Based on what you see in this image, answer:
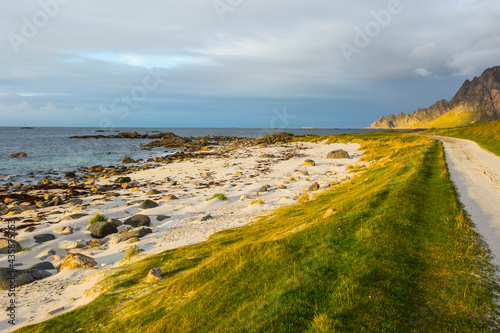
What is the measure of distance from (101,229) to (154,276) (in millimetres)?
8448

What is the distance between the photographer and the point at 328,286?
571cm

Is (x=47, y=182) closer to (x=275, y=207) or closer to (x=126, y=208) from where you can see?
(x=126, y=208)

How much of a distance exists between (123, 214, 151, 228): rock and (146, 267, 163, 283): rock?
26.0 ft

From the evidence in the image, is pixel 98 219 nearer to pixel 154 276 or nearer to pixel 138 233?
pixel 138 233

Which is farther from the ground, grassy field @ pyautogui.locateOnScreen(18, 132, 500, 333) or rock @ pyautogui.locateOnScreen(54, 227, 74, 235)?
grassy field @ pyautogui.locateOnScreen(18, 132, 500, 333)

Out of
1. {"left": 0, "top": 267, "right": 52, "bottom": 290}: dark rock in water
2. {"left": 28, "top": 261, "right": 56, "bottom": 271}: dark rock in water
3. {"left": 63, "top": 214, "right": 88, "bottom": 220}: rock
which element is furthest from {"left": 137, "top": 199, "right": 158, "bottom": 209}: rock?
{"left": 0, "top": 267, "right": 52, "bottom": 290}: dark rock in water

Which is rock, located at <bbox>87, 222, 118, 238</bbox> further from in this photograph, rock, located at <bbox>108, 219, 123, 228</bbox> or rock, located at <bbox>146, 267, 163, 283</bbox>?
rock, located at <bbox>146, 267, 163, 283</bbox>

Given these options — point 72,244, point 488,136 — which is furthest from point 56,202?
point 488,136

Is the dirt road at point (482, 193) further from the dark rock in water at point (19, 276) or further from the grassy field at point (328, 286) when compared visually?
the dark rock in water at point (19, 276)

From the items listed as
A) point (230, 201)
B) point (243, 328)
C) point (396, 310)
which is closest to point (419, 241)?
point (396, 310)

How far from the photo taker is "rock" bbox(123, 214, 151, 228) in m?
15.8

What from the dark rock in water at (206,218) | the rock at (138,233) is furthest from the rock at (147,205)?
the dark rock in water at (206,218)

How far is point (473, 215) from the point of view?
10.5 metres

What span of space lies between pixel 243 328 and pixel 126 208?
1723 centimetres
